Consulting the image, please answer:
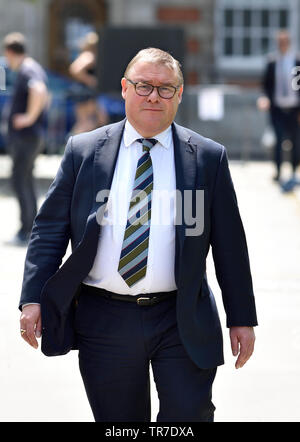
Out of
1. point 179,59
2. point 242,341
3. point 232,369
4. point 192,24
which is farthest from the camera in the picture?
point 192,24

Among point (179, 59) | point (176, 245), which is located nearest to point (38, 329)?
point (176, 245)

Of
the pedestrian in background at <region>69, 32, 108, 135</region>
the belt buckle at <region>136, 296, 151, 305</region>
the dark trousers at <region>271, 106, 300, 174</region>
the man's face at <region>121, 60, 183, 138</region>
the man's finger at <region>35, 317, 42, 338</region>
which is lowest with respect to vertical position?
the dark trousers at <region>271, 106, 300, 174</region>

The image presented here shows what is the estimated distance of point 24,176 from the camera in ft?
31.9

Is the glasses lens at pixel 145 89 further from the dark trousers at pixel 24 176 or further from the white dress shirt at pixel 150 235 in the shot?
the dark trousers at pixel 24 176

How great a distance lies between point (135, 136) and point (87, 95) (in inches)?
390

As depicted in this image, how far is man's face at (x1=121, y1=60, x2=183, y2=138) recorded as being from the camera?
3.58m

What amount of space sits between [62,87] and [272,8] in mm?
7974

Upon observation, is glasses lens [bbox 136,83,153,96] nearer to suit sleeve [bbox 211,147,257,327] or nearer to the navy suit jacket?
the navy suit jacket

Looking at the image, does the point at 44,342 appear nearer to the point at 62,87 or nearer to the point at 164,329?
the point at 164,329

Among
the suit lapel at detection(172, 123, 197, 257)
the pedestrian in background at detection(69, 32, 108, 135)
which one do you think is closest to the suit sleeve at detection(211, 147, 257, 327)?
the suit lapel at detection(172, 123, 197, 257)

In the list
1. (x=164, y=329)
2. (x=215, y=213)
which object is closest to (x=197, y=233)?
(x=215, y=213)

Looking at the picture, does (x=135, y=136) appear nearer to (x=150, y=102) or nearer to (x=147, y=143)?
(x=147, y=143)

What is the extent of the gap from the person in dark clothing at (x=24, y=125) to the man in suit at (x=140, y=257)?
19.5ft

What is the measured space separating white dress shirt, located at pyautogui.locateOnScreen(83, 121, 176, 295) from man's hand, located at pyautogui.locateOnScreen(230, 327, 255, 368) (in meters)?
0.33
